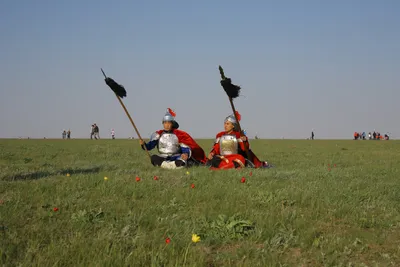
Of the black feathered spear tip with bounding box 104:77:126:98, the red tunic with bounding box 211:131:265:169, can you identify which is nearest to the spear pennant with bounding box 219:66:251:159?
the red tunic with bounding box 211:131:265:169

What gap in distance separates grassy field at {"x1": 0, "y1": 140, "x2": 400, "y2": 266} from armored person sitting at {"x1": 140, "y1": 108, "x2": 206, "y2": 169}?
4.59 meters

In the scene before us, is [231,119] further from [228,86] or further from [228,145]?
[228,86]

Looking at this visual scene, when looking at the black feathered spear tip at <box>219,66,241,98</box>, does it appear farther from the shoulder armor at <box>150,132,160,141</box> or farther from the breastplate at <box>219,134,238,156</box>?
the shoulder armor at <box>150,132,160,141</box>

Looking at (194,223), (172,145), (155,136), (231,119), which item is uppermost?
(231,119)

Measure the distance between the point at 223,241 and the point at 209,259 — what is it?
0.61 metres

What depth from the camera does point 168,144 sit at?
575 inches

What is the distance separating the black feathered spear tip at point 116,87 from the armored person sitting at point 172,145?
1668 mm

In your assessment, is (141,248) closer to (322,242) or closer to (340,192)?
(322,242)

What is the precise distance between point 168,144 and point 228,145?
2050mm

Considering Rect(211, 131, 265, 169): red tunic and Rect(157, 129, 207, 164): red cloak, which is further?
Rect(157, 129, 207, 164): red cloak

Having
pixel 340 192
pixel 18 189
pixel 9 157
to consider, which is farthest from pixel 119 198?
pixel 9 157

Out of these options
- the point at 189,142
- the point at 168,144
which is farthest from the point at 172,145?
the point at 189,142

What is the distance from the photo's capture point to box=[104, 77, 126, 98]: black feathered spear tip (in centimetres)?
1446

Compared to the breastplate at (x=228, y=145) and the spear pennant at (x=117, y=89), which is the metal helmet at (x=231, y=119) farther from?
the spear pennant at (x=117, y=89)
